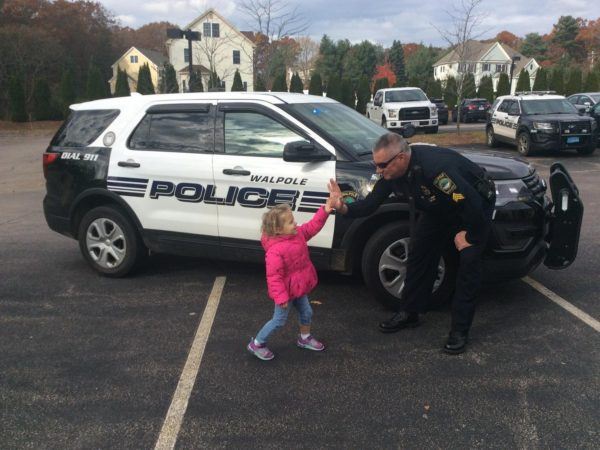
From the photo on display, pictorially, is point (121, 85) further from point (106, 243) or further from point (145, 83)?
point (106, 243)

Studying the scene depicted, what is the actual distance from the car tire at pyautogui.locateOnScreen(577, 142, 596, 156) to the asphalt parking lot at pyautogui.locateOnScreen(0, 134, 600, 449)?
1134 centimetres

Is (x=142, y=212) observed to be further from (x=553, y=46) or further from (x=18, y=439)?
(x=553, y=46)

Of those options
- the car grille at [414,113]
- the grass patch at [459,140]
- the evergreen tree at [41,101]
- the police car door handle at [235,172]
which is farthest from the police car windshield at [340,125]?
the evergreen tree at [41,101]

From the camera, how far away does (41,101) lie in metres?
36.0

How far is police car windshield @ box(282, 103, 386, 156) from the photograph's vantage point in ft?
15.8

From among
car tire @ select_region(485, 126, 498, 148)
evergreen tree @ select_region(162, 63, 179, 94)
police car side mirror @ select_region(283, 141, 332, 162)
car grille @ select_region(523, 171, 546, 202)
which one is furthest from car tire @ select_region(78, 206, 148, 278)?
evergreen tree @ select_region(162, 63, 179, 94)

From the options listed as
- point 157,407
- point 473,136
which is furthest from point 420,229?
point 473,136

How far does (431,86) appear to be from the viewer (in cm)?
4369

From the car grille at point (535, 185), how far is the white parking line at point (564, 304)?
919mm

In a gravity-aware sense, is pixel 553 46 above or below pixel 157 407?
above

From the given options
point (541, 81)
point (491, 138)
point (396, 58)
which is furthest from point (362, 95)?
point (396, 58)

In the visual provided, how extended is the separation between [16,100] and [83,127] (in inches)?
1324

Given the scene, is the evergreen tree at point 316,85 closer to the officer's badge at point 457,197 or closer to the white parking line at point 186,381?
the white parking line at point 186,381

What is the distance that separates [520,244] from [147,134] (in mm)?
3489
